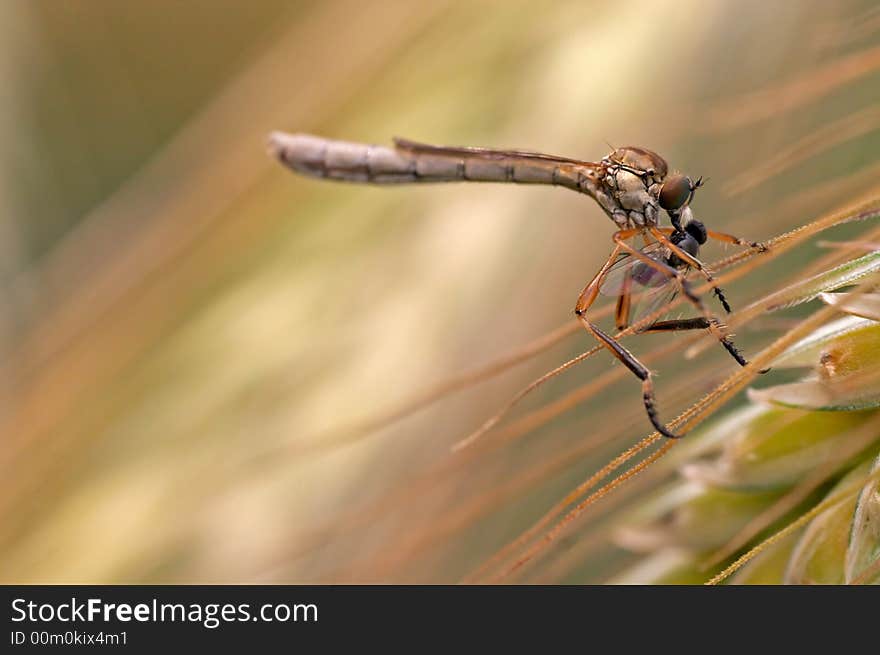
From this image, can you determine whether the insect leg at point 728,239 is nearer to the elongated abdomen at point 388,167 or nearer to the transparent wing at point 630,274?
the transparent wing at point 630,274

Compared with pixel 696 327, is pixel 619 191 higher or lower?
higher

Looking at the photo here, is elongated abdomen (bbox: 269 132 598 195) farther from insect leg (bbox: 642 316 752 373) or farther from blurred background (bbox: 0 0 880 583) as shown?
insect leg (bbox: 642 316 752 373)

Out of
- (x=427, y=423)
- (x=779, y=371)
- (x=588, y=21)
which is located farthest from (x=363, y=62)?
(x=779, y=371)

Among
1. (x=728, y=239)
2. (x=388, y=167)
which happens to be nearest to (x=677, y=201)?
(x=728, y=239)

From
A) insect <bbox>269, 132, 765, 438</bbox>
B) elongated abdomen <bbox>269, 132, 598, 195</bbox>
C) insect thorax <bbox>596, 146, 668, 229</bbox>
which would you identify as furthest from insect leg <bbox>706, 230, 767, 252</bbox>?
elongated abdomen <bbox>269, 132, 598, 195</bbox>

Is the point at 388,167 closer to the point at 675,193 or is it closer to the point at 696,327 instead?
the point at 675,193

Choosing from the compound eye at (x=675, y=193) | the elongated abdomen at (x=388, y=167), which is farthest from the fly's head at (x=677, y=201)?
the elongated abdomen at (x=388, y=167)

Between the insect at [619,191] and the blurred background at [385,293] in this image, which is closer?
the insect at [619,191]
